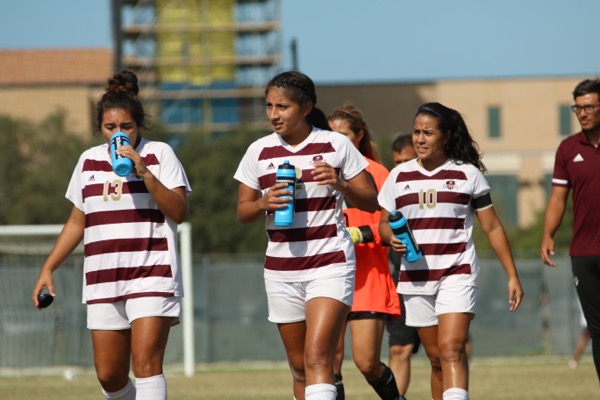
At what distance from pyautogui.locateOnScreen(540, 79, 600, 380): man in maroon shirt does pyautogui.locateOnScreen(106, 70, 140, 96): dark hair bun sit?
337 centimetres

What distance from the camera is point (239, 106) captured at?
7838 centimetres

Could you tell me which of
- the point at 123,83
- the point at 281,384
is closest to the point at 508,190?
the point at 281,384

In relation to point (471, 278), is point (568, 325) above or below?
below

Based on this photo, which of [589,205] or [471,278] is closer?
[471,278]

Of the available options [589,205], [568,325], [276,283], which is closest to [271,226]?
[276,283]

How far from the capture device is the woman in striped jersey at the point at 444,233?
8.02 metres

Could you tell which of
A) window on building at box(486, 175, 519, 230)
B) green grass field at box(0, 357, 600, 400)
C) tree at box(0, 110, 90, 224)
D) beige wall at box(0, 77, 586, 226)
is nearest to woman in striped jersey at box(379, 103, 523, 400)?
green grass field at box(0, 357, 600, 400)

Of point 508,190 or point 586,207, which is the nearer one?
point 586,207

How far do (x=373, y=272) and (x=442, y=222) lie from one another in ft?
4.11

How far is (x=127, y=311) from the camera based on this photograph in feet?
23.8

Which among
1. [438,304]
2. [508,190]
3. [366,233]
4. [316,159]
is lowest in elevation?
[508,190]

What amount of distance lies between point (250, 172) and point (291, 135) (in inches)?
13.9

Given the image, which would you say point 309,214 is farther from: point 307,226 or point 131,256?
point 131,256

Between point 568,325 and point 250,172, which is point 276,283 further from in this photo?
point 568,325
